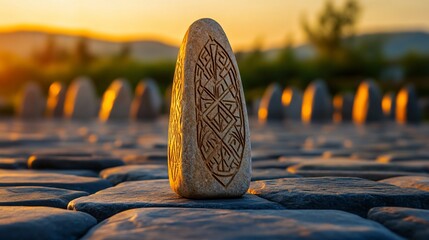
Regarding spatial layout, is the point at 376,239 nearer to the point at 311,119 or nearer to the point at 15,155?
the point at 15,155

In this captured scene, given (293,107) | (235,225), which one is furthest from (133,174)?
(293,107)

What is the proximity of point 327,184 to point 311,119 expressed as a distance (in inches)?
508

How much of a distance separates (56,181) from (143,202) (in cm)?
83

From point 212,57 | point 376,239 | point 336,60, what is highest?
point 336,60

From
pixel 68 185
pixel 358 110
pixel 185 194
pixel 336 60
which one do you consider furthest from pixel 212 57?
pixel 336 60

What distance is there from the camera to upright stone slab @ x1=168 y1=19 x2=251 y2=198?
231 centimetres

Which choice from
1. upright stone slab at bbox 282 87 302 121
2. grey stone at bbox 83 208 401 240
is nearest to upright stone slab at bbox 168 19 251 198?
grey stone at bbox 83 208 401 240

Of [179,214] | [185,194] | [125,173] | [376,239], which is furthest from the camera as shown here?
[125,173]

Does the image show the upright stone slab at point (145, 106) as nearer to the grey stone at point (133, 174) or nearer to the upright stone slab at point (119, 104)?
the upright stone slab at point (119, 104)

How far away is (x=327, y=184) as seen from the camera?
2611mm

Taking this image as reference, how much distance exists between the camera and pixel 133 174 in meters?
3.19

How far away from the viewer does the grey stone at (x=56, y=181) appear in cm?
281

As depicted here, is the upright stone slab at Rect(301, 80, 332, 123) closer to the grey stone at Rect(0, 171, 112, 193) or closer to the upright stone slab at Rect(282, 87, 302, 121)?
the upright stone slab at Rect(282, 87, 302, 121)

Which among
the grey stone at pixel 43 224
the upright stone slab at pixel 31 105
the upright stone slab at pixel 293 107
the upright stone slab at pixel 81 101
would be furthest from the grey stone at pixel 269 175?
the upright stone slab at pixel 31 105
